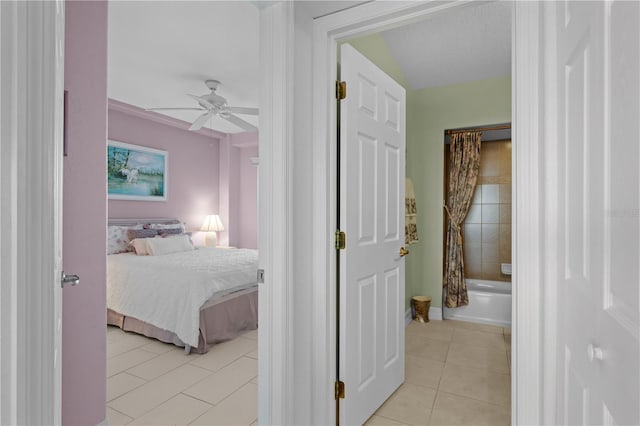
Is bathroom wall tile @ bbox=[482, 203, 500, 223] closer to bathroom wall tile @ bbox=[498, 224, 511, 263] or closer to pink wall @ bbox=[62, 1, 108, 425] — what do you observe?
bathroom wall tile @ bbox=[498, 224, 511, 263]

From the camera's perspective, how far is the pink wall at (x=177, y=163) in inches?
193

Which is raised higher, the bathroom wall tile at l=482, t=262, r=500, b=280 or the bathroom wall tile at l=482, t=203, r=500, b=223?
the bathroom wall tile at l=482, t=203, r=500, b=223

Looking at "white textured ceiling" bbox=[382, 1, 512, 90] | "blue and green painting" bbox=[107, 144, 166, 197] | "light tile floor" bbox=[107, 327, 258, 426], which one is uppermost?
"white textured ceiling" bbox=[382, 1, 512, 90]

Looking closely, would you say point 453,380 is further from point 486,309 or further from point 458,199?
point 458,199

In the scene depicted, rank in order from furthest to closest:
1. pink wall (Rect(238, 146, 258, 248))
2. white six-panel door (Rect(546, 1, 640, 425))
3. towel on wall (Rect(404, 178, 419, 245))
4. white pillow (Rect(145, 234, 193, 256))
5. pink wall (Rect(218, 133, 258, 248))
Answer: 1. pink wall (Rect(238, 146, 258, 248))
2. pink wall (Rect(218, 133, 258, 248))
3. white pillow (Rect(145, 234, 193, 256))
4. towel on wall (Rect(404, 178, 419, 245))
5. white six-panel door (Rect(546, 1, 640, 425))

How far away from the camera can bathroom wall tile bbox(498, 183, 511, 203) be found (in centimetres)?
445

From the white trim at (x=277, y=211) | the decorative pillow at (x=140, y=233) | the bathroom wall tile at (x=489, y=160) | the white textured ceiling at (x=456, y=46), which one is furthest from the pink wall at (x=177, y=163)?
the bathroom wall tile at (x=489, y=160)

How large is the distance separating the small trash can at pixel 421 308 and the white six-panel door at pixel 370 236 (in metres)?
1.51

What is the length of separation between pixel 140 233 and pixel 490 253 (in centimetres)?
468

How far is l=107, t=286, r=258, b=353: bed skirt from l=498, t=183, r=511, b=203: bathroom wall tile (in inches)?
130

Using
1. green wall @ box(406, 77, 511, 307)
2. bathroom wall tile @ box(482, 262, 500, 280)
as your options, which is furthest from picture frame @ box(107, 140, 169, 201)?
bathroom wall tile @ box(482, 262, 500, 280)

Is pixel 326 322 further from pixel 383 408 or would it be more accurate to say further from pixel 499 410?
pixel 499 410

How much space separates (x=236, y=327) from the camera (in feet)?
11.3
